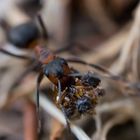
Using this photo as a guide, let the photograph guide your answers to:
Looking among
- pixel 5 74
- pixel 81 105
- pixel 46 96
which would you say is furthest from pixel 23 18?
pixel 81 105

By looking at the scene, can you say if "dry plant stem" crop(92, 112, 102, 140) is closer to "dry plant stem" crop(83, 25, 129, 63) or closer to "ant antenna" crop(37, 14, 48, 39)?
"dry plant stem" crop(83, 25, 129, 63)

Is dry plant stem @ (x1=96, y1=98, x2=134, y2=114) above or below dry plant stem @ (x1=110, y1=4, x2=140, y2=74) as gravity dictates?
below

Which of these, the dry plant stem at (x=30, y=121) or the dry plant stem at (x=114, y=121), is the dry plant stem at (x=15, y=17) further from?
the dry plant stem at (x=114, y=121)

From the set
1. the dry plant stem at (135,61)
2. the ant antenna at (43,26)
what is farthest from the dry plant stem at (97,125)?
the ant antenna at (43,26)

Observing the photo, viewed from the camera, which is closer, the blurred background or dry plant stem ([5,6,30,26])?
the blurred background

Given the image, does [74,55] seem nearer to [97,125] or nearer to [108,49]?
[108,49]

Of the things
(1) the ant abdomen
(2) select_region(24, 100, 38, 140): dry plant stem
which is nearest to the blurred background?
(2) select_region(24, 100, 38, 140): dry plant stem

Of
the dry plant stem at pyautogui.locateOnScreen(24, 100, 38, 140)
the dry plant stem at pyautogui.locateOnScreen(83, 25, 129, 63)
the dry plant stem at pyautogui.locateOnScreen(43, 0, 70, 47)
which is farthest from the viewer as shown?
the dry plant stem at pyautogui.locateOnScreen(43, 0, 70, 47)
